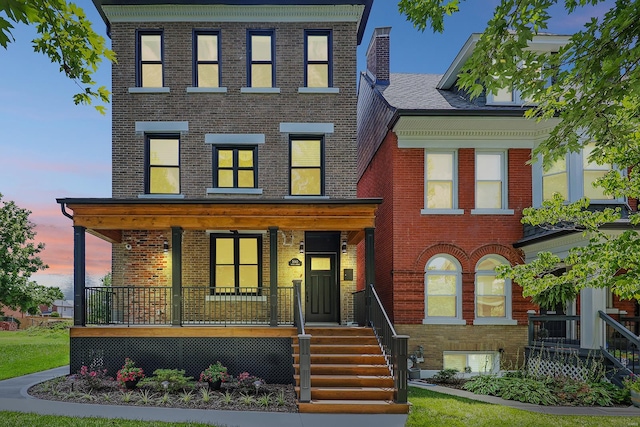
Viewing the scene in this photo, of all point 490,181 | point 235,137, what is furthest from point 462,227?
point 235,137

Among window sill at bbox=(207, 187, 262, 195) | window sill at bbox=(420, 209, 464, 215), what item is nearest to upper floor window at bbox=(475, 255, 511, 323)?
window sill at bbox=(420, 209, 464, 215)

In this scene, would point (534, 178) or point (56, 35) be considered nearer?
point (56, 35)

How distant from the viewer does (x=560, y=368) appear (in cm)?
1266

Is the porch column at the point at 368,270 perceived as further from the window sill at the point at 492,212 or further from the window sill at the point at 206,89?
the window sill at the point at 206,89

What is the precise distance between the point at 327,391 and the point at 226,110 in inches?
339

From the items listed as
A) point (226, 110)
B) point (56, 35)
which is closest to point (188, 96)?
point (226, 110)

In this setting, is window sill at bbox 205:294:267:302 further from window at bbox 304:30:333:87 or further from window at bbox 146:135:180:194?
window at bbox 304:30:333:87

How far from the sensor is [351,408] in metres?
9.78

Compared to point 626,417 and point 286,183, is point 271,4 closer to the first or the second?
point 286,183

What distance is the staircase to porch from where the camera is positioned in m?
9.78

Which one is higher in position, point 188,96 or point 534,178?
point 188,96

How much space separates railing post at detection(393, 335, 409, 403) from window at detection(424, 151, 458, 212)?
5834mm

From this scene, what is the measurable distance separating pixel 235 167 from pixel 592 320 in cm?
1038

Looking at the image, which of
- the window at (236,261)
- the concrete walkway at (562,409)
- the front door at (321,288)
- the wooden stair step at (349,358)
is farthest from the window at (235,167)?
the concrete walkway at (562,409)
